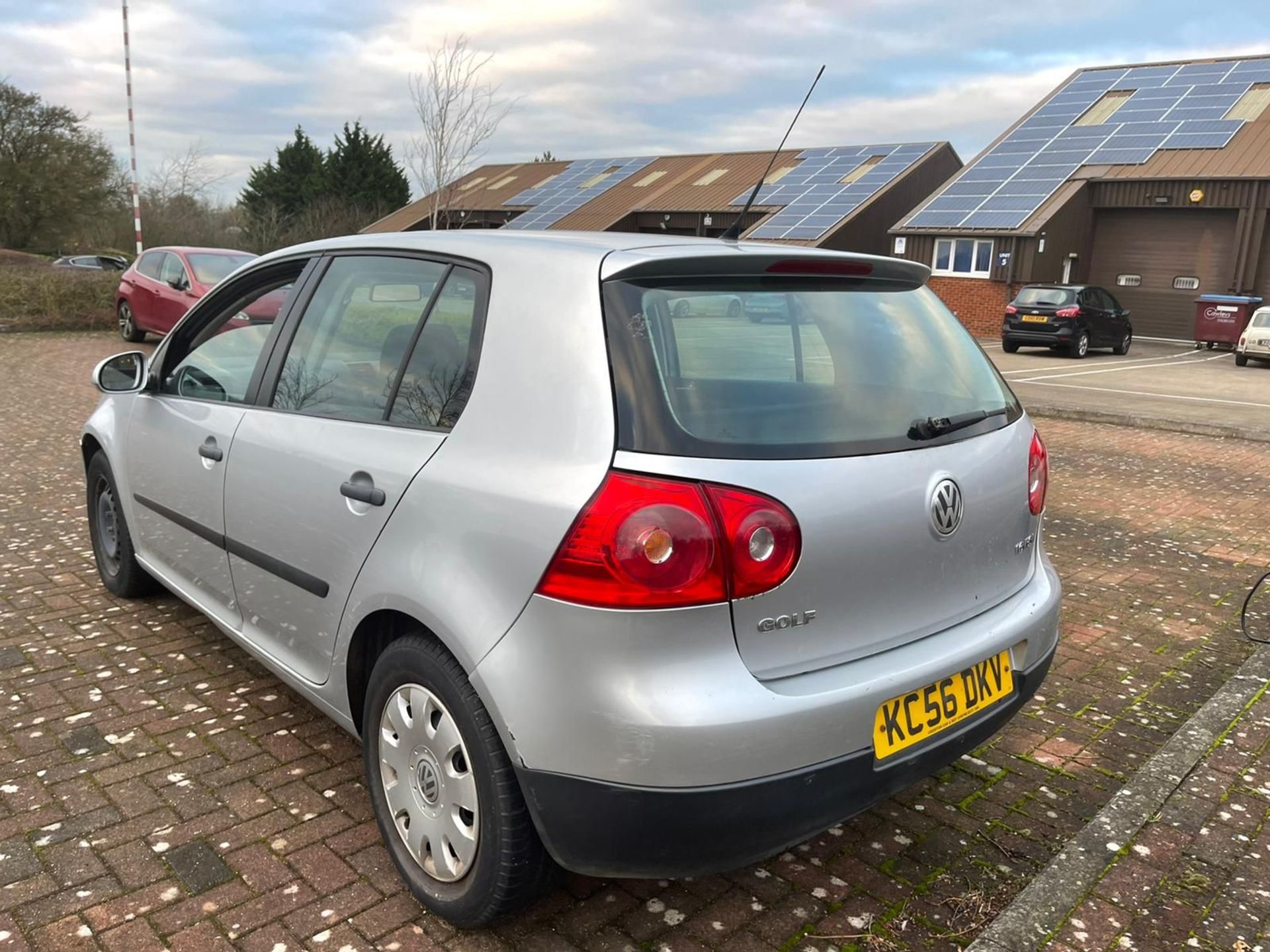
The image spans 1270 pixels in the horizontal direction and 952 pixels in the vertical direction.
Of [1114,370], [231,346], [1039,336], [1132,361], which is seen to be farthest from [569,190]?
[231,346]

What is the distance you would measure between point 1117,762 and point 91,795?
128 inches

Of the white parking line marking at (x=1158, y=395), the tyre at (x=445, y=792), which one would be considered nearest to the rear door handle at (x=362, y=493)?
the tyre at (x=445, y=792)

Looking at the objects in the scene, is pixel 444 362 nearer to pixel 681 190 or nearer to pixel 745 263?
pixel 745 263

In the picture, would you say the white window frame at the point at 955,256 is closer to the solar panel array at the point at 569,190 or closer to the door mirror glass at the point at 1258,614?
the solar panel array at the point at 569,190

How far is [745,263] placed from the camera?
7.65ft

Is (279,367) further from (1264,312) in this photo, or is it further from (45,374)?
(1264,312)

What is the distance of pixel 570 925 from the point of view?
2395 millimetres

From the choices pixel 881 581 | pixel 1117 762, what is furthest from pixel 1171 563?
pixel 881 581

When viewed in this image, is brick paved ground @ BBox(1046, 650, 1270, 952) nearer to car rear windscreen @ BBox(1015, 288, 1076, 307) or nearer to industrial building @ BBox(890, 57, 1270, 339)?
car rear windscreen @ BBox(1015, 288, 1076, 307)

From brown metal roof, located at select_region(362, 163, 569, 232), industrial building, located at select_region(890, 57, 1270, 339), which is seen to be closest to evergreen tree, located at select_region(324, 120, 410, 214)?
brown metal roof, located at select_region(362, 163, 569, 232)

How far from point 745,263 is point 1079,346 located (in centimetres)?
2166

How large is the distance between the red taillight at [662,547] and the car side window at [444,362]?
573 millimetres

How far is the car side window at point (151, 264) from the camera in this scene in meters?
15.8

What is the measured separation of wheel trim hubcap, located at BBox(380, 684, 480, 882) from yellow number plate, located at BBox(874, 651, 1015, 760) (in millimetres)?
Answer: 926
